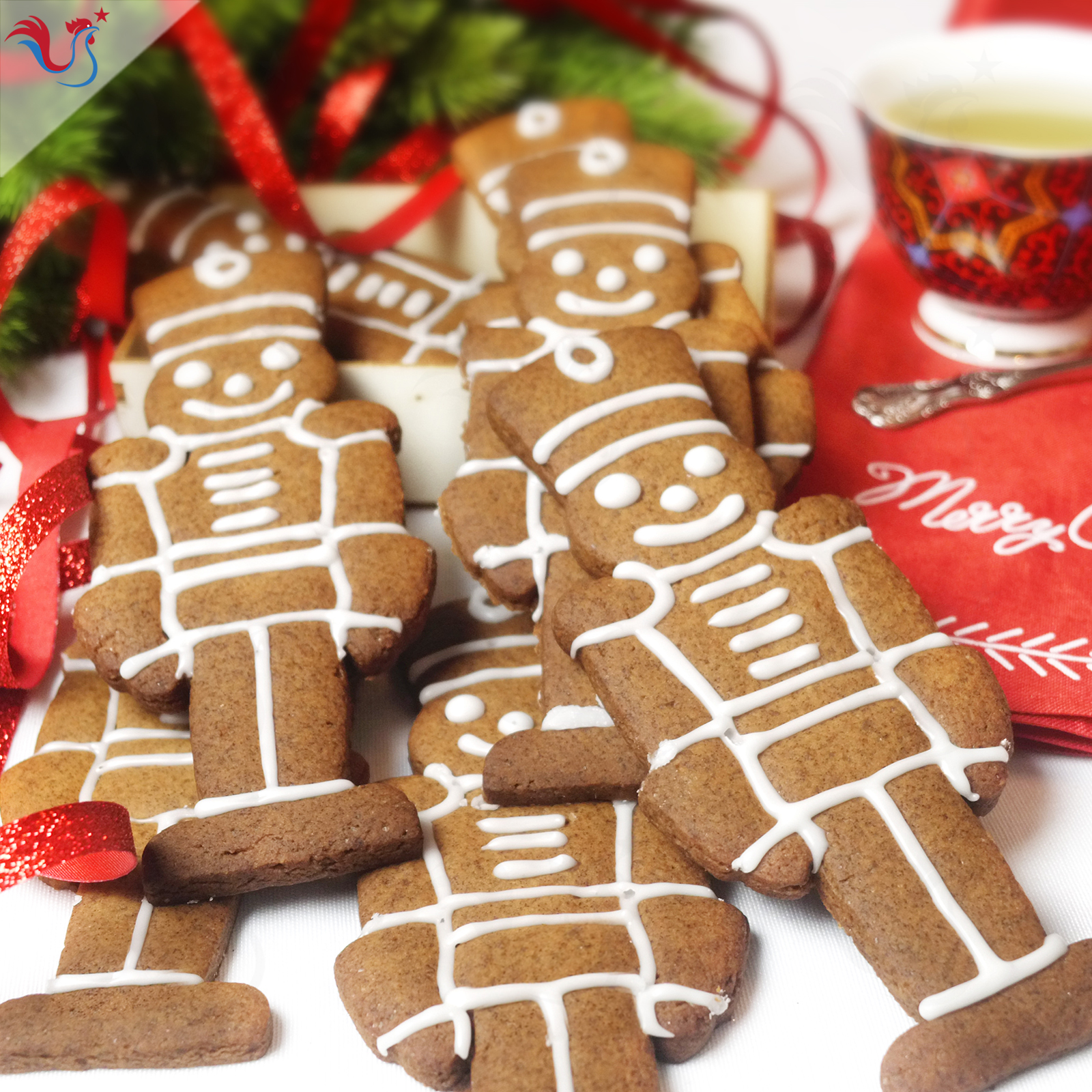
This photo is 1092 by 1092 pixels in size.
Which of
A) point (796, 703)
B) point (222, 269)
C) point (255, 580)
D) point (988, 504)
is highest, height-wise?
point (222, 269)

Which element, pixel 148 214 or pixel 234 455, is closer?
pixel 234 455

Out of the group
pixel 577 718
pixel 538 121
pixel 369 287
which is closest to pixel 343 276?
pixel 369 287

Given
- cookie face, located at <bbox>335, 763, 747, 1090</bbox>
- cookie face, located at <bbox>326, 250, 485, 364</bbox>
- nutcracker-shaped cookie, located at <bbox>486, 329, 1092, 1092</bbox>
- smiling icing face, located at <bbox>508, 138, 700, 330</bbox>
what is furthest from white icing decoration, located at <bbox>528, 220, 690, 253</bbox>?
cookie face, located at <bbox>335, 763, 747, 1090</bbox>

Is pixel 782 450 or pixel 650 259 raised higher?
pixel 650 259

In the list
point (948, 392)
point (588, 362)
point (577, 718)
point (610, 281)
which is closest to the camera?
point (577, 718)

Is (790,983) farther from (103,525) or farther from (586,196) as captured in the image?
(586,196)

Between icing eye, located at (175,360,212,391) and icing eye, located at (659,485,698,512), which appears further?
icing eye, located at (175,360,212,391)

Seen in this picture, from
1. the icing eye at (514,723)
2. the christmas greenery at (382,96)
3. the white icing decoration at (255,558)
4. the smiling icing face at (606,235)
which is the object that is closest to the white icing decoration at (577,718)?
the icing eye at (514,723)

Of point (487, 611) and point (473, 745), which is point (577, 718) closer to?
point (473, 745)

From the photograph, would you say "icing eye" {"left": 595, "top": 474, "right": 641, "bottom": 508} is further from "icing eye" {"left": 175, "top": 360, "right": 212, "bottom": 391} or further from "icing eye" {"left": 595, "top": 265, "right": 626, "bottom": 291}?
"icing eye" {"left": 175, "top": 360, "right": 212, "bottom": 391}
